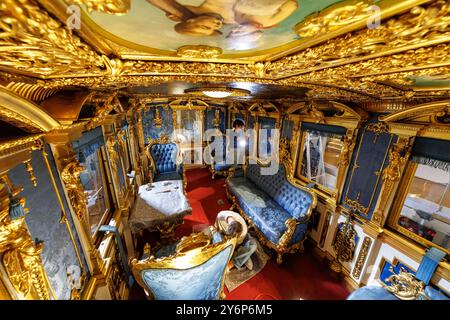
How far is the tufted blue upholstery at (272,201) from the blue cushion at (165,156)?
213cm

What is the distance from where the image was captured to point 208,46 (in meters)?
0.98

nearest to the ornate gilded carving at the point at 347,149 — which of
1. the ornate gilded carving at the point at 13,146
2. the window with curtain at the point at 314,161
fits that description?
the window with curtain at the point at 314,161

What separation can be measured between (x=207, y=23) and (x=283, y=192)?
4.54m

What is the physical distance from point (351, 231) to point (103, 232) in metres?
4.63

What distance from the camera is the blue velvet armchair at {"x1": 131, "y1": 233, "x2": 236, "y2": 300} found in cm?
192

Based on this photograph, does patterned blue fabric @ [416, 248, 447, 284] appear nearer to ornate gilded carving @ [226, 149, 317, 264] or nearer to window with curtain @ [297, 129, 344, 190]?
ornate gilded carving @ [226, 149, 317, 264]

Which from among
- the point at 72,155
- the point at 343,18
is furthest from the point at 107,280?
the point at 343,18

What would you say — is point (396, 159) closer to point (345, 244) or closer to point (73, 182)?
point (345, 244)

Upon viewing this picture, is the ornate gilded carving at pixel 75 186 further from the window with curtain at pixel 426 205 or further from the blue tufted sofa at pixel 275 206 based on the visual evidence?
the window with curtain at pixel 426 205

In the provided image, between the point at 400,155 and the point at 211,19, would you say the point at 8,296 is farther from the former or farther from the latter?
the point at 400,155

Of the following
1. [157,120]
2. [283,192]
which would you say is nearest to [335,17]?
[283,192]

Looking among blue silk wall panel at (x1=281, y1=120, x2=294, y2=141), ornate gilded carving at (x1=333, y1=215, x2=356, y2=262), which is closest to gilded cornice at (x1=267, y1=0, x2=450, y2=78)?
ornate gilded carving at (x1=333, y1=215, x2=356, y2=262)

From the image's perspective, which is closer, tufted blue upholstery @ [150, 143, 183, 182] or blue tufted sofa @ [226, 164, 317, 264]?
blue tufted sofa @ [226, 164, 317, 264]

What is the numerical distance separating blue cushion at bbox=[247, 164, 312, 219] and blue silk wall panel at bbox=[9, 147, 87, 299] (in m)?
3.80
